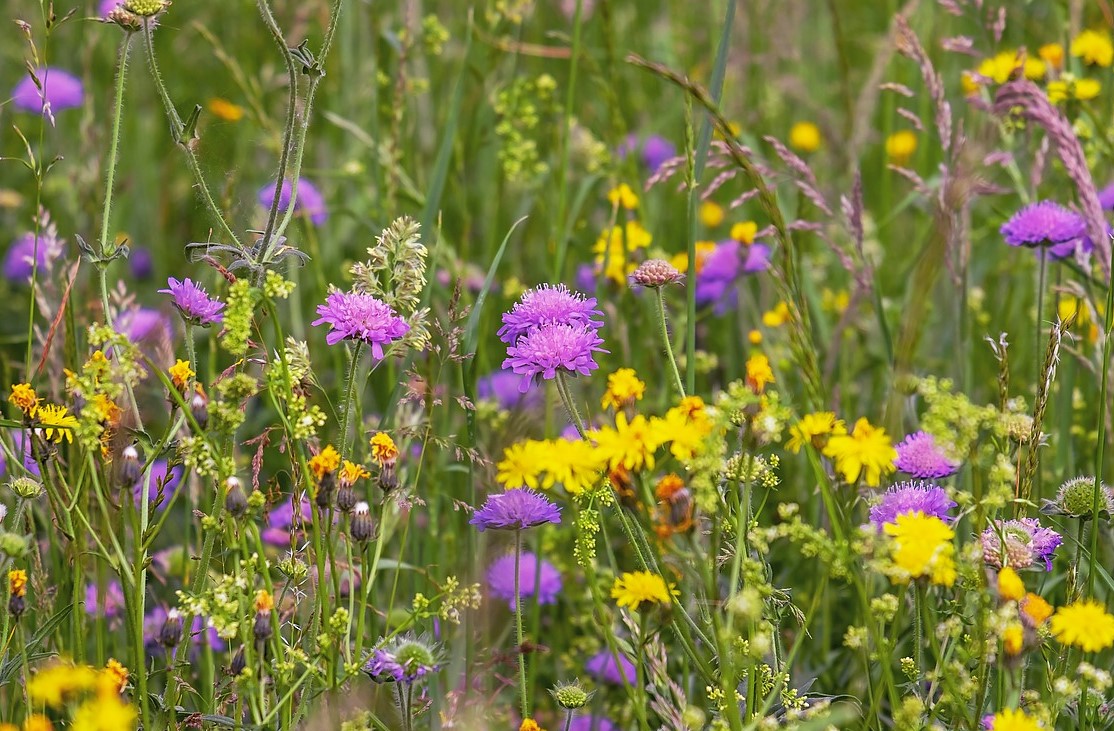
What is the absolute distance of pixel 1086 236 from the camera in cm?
208

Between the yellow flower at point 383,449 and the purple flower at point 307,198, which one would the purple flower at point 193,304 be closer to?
the yellow flower at point 383,449

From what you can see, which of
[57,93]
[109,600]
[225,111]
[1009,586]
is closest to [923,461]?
[1009,586]

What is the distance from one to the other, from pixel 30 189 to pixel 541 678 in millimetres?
2519

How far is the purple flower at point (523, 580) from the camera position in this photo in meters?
2.01

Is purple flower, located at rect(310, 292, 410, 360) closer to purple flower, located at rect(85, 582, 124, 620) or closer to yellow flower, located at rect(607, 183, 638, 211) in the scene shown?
purple flower, located at rect(85, 582, 124, 620)

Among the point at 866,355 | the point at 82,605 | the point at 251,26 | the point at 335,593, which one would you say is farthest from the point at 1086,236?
the point at 251,26

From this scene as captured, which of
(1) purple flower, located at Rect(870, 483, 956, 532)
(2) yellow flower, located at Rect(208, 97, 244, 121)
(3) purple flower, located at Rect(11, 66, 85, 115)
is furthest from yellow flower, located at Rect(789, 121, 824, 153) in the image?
(1) purple flower, located at Rect(870, 483, 956, 532)

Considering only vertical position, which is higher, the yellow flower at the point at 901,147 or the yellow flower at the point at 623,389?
the yellow flower at the point at 901,147

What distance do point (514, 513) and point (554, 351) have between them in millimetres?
202

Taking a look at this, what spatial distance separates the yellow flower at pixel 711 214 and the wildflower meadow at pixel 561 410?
0.04 feet

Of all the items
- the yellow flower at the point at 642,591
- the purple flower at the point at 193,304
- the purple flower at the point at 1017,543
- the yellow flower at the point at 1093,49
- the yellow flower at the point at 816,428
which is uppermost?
the yellow flower at the point at 1093,49

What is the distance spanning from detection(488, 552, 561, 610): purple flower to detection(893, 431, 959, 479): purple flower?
0.67 metres

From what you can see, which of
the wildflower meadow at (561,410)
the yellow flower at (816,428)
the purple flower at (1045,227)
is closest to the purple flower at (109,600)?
the wildflower meadow at (561,410)

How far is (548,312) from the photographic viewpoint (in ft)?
4.68
